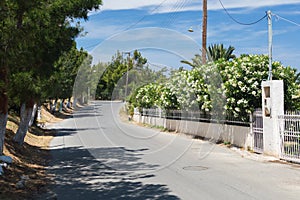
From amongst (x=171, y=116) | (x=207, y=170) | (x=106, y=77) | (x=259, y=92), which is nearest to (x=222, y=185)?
(x=207, y=170)

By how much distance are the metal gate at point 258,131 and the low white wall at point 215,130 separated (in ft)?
1.49

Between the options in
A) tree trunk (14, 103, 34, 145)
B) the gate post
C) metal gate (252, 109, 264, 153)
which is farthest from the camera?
tree trunk (14, 103, 34, 145)

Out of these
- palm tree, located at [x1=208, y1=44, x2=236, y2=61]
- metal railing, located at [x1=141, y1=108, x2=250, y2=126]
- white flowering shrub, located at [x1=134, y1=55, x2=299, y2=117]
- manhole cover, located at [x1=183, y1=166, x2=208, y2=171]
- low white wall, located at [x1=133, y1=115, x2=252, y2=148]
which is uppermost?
palm tree, located at [x1=208, y1=44, x2=236, y2=61]

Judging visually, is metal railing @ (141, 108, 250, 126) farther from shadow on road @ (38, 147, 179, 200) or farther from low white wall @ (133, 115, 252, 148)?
shadow on road @ (38, 147, 179, 200)

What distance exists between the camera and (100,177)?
379 inches

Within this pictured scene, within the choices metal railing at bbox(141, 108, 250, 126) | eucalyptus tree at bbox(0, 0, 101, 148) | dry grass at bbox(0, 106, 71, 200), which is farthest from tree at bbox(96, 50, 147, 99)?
metal railing at bbox(141, 108, 250, 126)

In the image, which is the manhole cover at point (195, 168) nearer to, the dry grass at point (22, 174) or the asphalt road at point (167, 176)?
the asphalt road at point (167, 176)

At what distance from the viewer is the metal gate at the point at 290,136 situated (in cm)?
1150

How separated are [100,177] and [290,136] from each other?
648cm

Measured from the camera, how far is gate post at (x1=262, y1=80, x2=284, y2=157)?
1257 cm

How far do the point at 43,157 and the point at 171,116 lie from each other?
14.8m

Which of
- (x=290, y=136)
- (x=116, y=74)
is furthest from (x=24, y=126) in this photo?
(x=290, y=136)

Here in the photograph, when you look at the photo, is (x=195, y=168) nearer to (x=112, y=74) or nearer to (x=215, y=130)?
(x=215, y=130)

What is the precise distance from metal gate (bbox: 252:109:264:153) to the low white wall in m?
0.45
